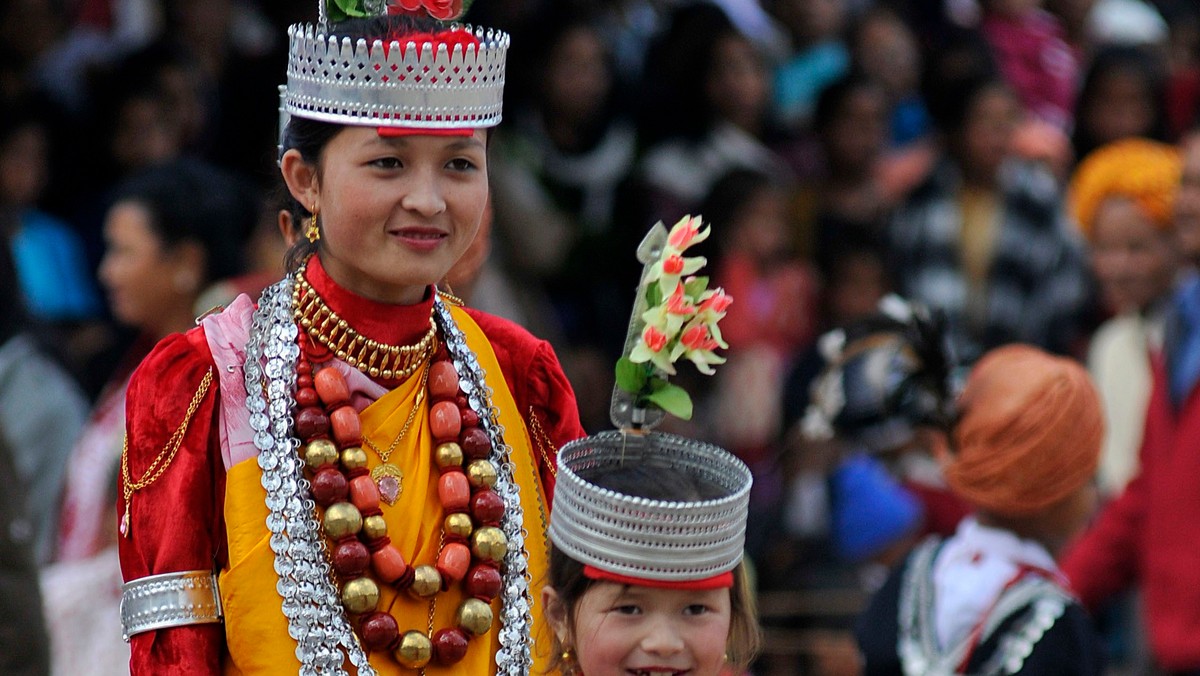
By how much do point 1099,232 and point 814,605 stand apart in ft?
6.24

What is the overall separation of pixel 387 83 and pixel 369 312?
0.41 metres

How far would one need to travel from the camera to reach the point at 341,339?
3.49m

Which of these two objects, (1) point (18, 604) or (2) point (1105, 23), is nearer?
(1) point (18, 604)

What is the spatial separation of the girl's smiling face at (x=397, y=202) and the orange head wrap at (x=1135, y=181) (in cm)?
445

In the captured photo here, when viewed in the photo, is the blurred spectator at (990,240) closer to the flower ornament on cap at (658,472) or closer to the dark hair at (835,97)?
the dark hair at (835,97)

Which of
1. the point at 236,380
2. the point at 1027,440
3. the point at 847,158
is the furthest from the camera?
the point at 847,158

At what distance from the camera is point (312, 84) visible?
3404mm

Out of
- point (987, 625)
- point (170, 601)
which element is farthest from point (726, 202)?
point (170, 601)

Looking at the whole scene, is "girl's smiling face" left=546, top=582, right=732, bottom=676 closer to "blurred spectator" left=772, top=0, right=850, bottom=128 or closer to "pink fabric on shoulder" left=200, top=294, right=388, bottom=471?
"pink fabric on shoulder" left=200, top=294, right=388, bottom=471

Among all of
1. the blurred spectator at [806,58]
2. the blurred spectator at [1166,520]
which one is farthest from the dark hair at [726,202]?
the blurred spectator at [1166,520]

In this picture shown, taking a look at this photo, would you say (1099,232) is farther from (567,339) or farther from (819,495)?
(567,339)

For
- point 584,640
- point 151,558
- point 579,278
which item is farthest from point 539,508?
point 579,278

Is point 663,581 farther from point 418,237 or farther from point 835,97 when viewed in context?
point 835,97

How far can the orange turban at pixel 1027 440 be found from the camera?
14.9 ft
